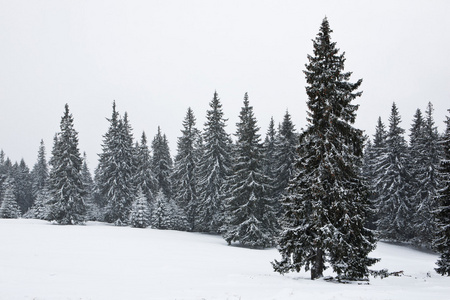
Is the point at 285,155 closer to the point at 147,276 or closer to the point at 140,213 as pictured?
the point at 140,213

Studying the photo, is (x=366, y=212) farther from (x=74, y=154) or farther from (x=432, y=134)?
(x=74, y=154)

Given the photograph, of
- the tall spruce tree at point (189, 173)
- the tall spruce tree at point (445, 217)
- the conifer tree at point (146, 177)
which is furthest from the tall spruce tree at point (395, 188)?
the conifer tree at point (146, 177)

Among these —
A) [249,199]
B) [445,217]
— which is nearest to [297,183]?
[445,217]

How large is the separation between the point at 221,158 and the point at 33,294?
34.3 m

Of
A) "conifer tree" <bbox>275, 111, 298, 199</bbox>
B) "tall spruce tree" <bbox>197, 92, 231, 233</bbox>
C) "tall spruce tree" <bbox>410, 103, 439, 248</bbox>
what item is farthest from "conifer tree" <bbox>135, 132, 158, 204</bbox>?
"tall spruce tree" <bbox>410, 103, 439, 248</bbox>

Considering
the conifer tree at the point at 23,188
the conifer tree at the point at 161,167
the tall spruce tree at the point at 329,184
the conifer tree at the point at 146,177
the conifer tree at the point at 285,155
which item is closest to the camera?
the tall spruce tree at the point at 329,184

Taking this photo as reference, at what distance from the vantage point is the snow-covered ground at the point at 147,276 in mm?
11578

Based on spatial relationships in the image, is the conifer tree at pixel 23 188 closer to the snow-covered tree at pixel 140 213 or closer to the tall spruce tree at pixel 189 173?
the snow-covered tree at pixel 140 213

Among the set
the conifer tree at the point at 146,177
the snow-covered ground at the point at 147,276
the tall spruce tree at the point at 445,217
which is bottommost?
the snow-covered ground at the point at 147,276

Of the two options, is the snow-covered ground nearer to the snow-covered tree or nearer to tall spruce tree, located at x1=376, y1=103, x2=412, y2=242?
tall spruce tree, located at x1=376, y1=103, x2=412, y2=242

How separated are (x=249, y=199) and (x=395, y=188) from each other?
22.1 m

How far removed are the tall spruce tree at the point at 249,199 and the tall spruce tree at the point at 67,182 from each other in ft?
74.4

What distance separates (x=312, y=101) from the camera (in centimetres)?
1667

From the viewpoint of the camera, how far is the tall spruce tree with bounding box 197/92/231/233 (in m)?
42.5
